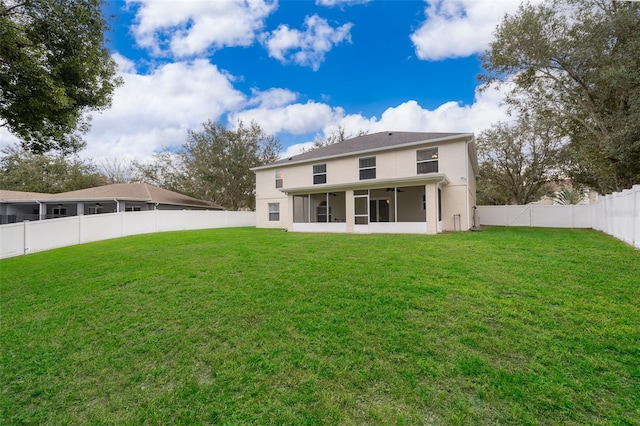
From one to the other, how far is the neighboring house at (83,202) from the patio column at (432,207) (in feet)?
60.6

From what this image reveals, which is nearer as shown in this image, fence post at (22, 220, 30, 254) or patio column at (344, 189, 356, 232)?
fence post at (22, 220, 30, 254)

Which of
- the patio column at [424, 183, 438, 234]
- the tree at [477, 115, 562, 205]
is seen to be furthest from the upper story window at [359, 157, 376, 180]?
the tree at [477, 115, 562, 205]

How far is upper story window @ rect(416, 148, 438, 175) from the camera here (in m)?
13.4

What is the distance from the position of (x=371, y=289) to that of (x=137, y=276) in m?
4.93

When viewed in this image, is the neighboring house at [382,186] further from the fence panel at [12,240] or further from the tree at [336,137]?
the tree at [336,137]

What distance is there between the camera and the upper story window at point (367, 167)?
1520 centimetres

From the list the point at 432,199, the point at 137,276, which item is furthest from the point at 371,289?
the point at 432,199

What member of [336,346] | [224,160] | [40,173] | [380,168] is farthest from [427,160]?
[40,173]

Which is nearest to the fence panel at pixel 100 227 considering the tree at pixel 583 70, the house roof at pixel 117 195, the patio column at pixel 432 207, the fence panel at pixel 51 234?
the fence panel at pixel 51 234

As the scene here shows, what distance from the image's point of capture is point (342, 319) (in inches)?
140

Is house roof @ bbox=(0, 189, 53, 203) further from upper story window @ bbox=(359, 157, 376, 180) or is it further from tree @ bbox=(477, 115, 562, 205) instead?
tree @ bbox=(477, 115, 562, 205)

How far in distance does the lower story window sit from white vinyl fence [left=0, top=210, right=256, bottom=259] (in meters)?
4.61

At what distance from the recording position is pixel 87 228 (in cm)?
1294

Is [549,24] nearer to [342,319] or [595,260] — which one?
[595,260]
